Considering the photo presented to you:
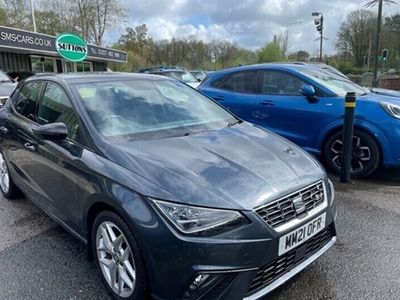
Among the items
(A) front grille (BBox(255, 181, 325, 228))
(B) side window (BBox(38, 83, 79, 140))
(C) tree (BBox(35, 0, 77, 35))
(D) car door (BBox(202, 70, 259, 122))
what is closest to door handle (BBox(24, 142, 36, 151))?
(B) side window (BBox(38, 83, 79, 140))

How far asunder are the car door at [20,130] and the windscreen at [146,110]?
87 centimetres

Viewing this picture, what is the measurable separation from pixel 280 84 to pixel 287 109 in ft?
1.63

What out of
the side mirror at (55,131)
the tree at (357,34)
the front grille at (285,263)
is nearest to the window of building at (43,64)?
the side mirror at (55,131)

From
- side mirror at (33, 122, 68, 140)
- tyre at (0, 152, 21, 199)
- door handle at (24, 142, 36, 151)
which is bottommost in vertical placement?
tyre at (0, 152, 21, 199)

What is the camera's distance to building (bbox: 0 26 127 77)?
1763cm

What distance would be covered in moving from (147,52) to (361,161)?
181ft

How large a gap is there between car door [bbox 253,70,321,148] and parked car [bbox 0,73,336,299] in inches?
83.2

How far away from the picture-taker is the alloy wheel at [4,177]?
175 inches

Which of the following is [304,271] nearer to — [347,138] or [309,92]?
[347,138]

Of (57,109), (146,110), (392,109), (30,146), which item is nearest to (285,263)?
(146,110)

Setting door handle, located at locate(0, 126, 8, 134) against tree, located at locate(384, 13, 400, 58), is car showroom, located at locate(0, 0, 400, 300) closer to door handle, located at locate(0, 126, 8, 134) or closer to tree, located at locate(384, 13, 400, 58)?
door handle, located at locate(0, 126, 8, 134)

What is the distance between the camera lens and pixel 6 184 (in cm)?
452

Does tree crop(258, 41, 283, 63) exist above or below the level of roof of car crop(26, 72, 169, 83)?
above

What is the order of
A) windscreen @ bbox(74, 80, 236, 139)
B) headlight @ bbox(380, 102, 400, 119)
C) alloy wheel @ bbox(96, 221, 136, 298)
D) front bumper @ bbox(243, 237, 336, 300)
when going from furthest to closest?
headlight @ bbox(380, 102, 400, 119)
windscreen @ bbox(74, 80, 236, 139)
alloy wheel @ bbox(96, 221, 136, 298)
front bumper @ bbox(243, 237, 336, 300)
